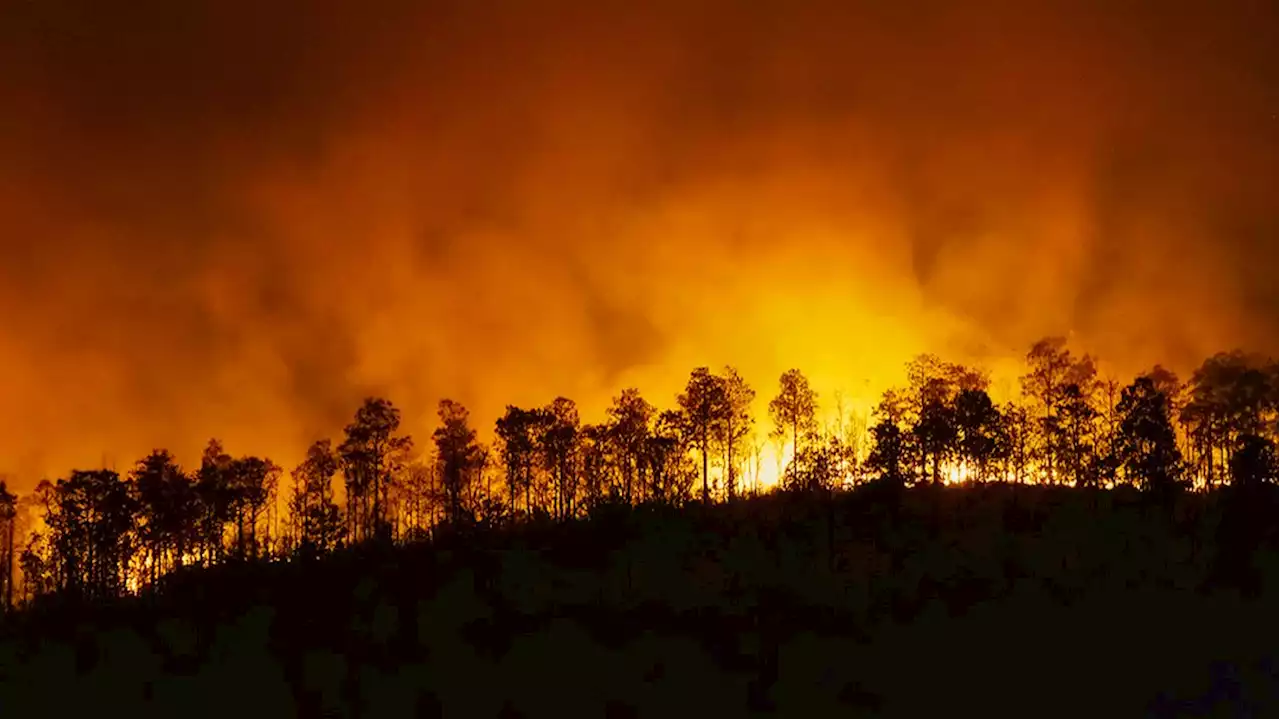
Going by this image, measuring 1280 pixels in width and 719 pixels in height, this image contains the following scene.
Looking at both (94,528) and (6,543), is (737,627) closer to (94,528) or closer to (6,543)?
(94,528)

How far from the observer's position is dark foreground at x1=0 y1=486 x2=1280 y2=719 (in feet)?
145

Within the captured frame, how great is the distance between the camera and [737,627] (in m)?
53.0

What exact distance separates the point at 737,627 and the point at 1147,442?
46.0 meters

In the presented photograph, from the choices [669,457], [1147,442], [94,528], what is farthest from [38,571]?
[1147,442]

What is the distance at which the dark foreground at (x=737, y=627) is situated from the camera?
44.3 meters

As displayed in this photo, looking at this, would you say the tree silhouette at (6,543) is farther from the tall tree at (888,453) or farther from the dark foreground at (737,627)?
the tall tree at (888,453)

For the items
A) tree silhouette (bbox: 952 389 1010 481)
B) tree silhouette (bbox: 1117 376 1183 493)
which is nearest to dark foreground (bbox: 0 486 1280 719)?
tree silhouette (bbox: 1117 376 1183 493)

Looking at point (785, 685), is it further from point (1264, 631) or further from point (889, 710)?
point (1264, 631)

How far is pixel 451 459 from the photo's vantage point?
9956cm

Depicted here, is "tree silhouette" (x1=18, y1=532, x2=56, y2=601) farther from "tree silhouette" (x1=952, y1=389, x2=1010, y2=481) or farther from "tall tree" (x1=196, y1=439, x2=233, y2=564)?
"tree silhouette" (x1=952, y1=389, x2=1010, y2=481)

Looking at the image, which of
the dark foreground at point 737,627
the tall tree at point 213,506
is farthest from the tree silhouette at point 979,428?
the tall tree at point 213,506

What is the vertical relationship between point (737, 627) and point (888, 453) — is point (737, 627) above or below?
below

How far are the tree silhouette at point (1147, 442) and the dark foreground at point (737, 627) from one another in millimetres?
3056

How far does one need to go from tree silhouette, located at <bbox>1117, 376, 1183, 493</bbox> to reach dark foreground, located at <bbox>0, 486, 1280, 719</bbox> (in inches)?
120
